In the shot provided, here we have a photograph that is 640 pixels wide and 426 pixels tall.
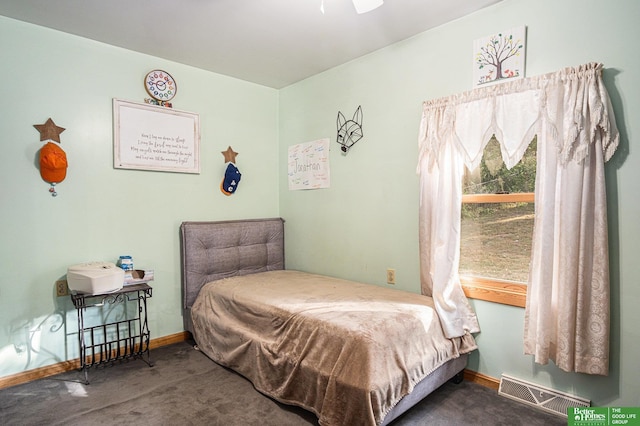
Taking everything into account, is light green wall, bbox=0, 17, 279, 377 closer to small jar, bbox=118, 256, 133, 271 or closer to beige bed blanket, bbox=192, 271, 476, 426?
small jar, bbox=118, 256, 133, 271

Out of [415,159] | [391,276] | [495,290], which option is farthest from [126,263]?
[495,290]

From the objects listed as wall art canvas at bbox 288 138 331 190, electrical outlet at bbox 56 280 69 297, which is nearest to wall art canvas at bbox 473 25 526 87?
wall art canvas at bbox 288 138 331 190

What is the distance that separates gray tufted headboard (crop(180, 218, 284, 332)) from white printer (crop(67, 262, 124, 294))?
648mm

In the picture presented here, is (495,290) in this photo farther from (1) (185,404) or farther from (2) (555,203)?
(1) (185,404)

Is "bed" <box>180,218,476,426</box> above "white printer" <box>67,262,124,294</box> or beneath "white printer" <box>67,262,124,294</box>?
beneath

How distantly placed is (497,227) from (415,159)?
752 millimetres

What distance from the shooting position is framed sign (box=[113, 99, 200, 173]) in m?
2.80

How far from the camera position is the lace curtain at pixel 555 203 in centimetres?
180

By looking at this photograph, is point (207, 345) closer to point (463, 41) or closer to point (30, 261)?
point (30, 261)

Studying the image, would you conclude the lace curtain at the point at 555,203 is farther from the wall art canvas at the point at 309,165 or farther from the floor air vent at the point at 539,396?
→ the wall art canvas at the point at 309,165

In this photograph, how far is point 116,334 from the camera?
279cm

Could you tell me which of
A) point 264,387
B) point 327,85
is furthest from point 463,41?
point 264,387

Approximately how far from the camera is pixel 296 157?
3654 millimetres

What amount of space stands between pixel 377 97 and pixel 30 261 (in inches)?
113
